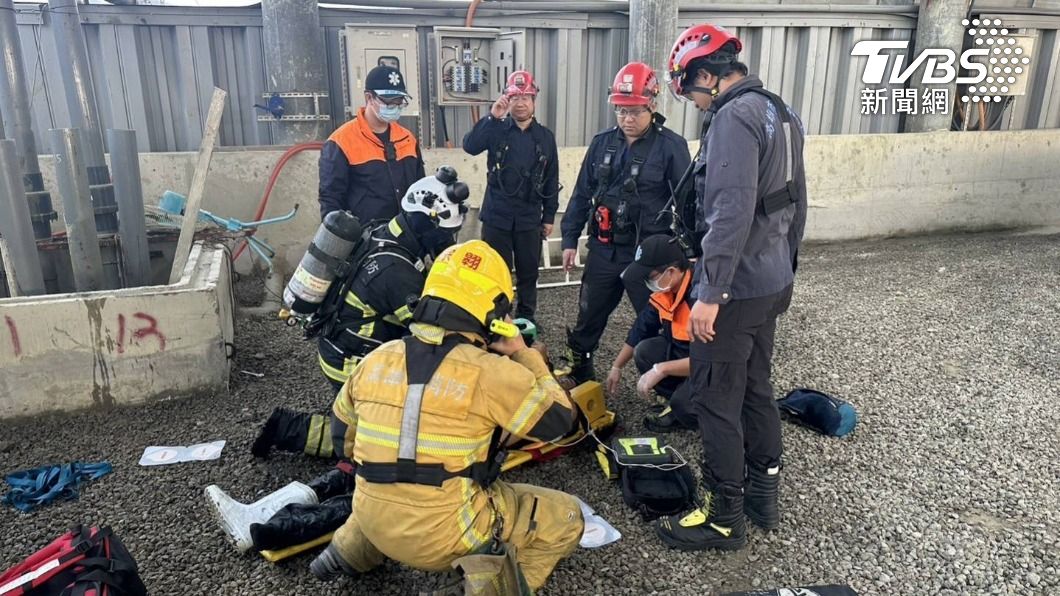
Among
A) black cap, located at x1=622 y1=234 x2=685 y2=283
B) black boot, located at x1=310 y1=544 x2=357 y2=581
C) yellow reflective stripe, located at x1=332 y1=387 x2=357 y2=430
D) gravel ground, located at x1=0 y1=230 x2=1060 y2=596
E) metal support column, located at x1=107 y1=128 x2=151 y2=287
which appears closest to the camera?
yellow reflective stripe, located at x1=332 y1=387 x2=357 y2=430

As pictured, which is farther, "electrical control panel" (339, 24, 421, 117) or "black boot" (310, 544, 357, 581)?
"electrical control panel" (339, 24, 421, 117)

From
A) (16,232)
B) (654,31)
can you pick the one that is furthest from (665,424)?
(654,31)

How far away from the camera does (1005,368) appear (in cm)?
501

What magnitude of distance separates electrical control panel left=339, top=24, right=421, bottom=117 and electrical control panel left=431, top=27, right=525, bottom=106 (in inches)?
10.7

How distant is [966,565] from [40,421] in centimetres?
493

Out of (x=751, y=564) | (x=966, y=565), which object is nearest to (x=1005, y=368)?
(x=966, y=565)

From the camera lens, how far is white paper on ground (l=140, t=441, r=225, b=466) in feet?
12.3

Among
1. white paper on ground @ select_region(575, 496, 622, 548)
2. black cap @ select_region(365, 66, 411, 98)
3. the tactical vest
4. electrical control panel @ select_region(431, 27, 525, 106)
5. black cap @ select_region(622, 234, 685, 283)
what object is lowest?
white paper on ground @ select_region(575, 496, 622, 548)

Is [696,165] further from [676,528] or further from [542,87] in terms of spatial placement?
[542,87]

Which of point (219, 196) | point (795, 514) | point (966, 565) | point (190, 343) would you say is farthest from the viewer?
point (219, 196)

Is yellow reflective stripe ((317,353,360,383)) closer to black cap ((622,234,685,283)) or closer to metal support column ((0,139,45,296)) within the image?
black cap ((622,234,685,283))

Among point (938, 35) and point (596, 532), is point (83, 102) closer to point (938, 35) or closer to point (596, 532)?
point (596, 532)

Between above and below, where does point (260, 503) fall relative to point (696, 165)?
below

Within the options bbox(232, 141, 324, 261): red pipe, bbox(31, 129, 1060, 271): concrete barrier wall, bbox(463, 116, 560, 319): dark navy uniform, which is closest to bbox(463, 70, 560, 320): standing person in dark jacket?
bbox(463, 116, 560, 319): dark navy uniform
